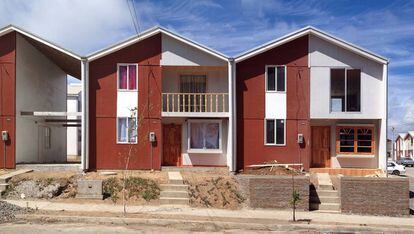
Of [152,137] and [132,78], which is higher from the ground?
[132,78]

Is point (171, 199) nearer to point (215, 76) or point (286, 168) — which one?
point (286, 168)

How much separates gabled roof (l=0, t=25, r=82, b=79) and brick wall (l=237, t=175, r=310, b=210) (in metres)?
11.0

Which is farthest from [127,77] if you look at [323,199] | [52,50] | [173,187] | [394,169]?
[394,169]

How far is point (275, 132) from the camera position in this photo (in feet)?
82.6

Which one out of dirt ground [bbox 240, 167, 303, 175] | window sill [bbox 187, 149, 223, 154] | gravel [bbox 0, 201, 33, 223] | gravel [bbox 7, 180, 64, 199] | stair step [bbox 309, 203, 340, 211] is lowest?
stair step [bbox 309, 203, 340, 211]

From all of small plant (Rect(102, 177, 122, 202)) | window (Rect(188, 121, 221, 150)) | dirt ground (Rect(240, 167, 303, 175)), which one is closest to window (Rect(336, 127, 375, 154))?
dirt ground (Rect(240, 167, 303, 175))

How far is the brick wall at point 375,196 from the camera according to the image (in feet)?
63.2

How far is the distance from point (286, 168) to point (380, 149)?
5.05 metres

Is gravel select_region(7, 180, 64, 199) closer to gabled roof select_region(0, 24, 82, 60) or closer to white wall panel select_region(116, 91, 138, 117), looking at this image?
white wall panel select_region(116, 91, 138, 117)

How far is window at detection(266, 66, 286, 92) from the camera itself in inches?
993

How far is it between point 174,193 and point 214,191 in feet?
5.53

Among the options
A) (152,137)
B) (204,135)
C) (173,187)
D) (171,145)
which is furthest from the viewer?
(171,145)

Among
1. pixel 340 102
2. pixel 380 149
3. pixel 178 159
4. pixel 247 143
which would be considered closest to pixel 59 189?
pixel 178 159

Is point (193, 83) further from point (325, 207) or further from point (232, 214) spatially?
point (232, 214)
